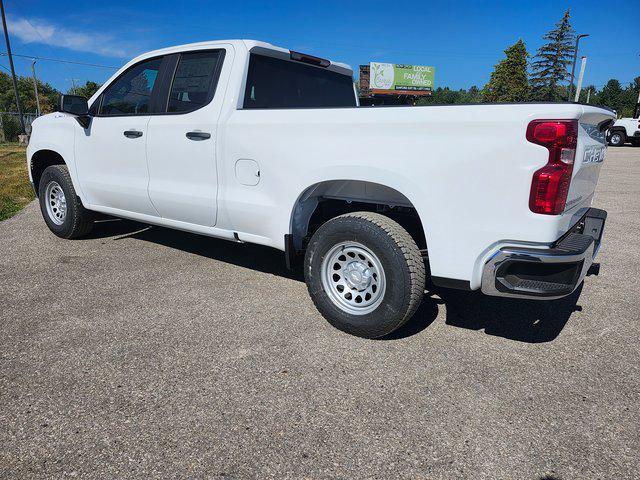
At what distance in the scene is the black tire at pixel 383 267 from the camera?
9.80 ft

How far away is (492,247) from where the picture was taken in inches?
105

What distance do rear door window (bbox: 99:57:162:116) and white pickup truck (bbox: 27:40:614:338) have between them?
0.6 inches

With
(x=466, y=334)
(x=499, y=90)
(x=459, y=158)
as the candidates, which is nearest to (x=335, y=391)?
(x=466, y=334)

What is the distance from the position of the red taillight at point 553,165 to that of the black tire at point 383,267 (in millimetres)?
810

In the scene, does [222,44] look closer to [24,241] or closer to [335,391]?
[335,391]

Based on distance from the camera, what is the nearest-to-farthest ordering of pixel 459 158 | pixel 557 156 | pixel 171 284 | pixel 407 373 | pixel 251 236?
pixel 557 156
pixel 459 158
pixel 407 373
pixel 251 236
pixel 171 284

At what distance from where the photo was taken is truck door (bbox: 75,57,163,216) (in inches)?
172

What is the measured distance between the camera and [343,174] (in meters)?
3.09

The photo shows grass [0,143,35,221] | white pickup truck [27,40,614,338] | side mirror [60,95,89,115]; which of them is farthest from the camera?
grass [0,143,35,221]

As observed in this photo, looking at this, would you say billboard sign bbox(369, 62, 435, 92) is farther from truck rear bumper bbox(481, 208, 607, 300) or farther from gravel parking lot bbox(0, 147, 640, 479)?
truck rear bumper bbox(481, 208, 607, 300)

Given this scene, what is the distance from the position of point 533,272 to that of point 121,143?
12.5ft

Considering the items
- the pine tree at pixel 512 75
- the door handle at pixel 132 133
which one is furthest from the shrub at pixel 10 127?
the pine tree at pixel 512 75

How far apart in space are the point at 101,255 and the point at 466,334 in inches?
153

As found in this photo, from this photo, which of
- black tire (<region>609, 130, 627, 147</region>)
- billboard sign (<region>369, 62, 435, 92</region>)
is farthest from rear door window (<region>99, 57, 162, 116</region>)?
billboard sign (<region>369, 62, 435, 92</region>)
